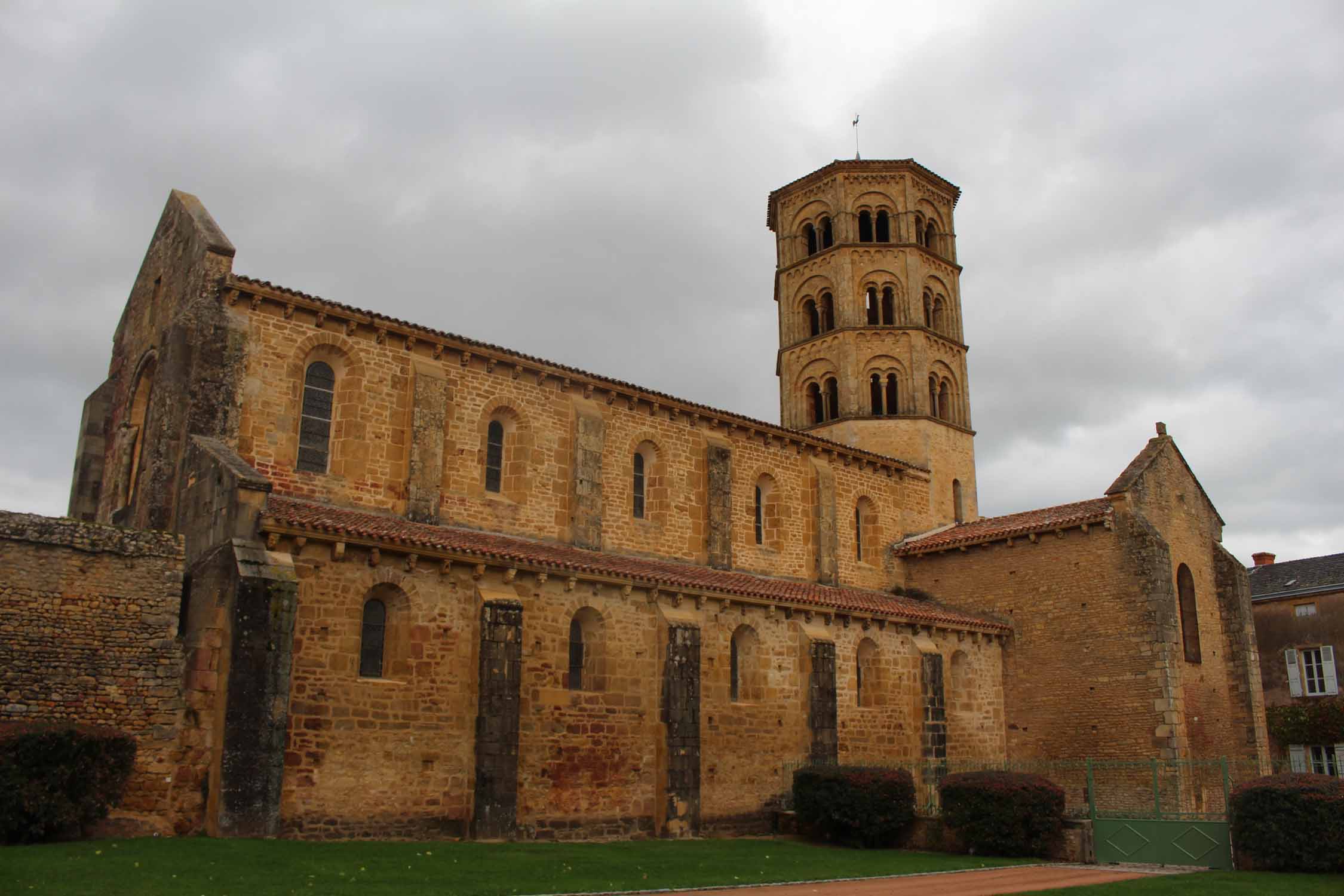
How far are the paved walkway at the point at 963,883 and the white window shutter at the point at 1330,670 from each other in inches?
814

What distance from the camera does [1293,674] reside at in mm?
35156

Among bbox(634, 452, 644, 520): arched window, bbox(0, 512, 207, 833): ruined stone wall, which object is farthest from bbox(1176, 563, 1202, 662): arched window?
bbox(0, 512, 207, 833): ruined stone wall

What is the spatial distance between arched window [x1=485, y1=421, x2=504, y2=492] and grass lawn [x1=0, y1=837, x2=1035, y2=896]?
26.3 feet

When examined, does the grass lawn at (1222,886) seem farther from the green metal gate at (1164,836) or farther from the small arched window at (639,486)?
the small arched window at (639,486)

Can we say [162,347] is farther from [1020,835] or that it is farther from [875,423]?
[875,423]

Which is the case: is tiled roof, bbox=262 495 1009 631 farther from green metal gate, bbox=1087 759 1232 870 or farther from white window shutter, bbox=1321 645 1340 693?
white window shutter, bbox=1321 645 1340 693

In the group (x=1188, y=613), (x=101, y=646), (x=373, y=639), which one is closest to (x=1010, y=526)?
(x=1188, y=613)

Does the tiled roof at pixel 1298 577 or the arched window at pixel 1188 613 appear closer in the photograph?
the arched window at pixel 1188 613

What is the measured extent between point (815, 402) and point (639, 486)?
40.9 feet

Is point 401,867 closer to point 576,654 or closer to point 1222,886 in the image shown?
point 576,654

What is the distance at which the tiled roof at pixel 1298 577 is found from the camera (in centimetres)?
3553

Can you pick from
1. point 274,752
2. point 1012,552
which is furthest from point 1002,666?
point 274,752

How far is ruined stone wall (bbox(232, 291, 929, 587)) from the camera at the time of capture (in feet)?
68.0

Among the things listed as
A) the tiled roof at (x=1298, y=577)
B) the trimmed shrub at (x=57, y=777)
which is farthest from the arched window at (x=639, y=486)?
the tiled roof at (x=1298, y=577)
